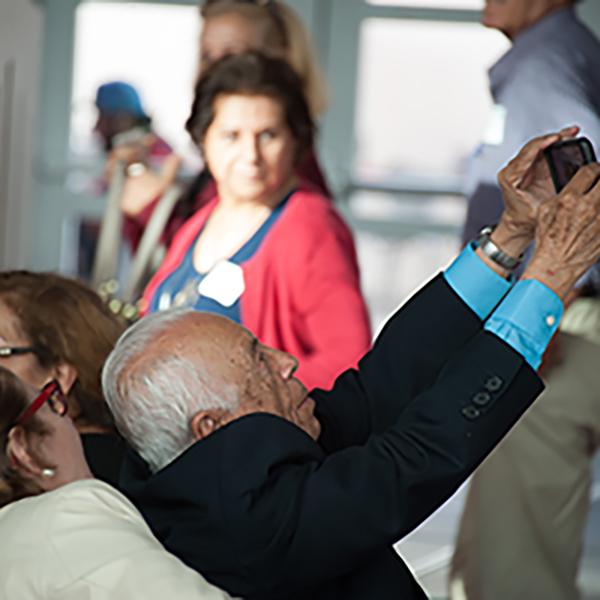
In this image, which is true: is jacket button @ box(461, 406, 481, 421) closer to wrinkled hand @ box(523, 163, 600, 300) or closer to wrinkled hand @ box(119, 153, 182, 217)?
wrinkled hand @ box(523, 163, 600, 300)

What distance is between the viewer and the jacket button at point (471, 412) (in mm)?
1680

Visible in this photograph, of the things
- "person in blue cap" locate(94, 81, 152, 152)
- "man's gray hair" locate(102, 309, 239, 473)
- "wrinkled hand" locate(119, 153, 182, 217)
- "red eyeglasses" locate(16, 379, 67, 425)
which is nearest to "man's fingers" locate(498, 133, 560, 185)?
"man's gray hair" locate(102, 309, 239, 473)

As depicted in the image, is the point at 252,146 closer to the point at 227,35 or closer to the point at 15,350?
the point at 227,35

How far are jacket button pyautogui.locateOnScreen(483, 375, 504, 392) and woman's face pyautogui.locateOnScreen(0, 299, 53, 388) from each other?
3.16 feet

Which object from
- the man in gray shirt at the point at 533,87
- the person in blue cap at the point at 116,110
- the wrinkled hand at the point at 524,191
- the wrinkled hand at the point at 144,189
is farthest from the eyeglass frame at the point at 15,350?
the person in blue cap at the point at 116,110

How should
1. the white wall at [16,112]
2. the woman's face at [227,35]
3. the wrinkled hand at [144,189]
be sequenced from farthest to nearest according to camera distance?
1. the white wall at [16,112]
2. the wrinkled hand at [144,189]
3. the woman's face at [227,35]

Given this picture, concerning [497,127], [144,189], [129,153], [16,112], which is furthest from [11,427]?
[16,112]

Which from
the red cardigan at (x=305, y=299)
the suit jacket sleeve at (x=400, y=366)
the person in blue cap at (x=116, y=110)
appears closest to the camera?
the suit jacket sleeve at (x=400, y=366)

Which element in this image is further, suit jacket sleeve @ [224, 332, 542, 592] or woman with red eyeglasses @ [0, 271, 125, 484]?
woman with red eyeglasses @ [0, 271, 125, 484]

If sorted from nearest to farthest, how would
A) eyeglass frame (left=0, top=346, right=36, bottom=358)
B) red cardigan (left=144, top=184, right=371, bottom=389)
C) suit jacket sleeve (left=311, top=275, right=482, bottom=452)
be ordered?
suit jacket sleeve (left=311, top=275, right=482, bottom=452)
eyeglass frame (left=0, top=346, right=36, bottom=358)
red cardigan (left=144, top=184, right=371, bottom=389)

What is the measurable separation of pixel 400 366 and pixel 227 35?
1.81 m

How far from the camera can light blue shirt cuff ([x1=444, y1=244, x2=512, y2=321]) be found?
6.64ft

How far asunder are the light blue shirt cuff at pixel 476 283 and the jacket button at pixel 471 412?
38 cm

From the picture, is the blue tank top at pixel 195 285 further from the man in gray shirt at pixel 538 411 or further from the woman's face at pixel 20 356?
the woman's face at pixel 20 356
